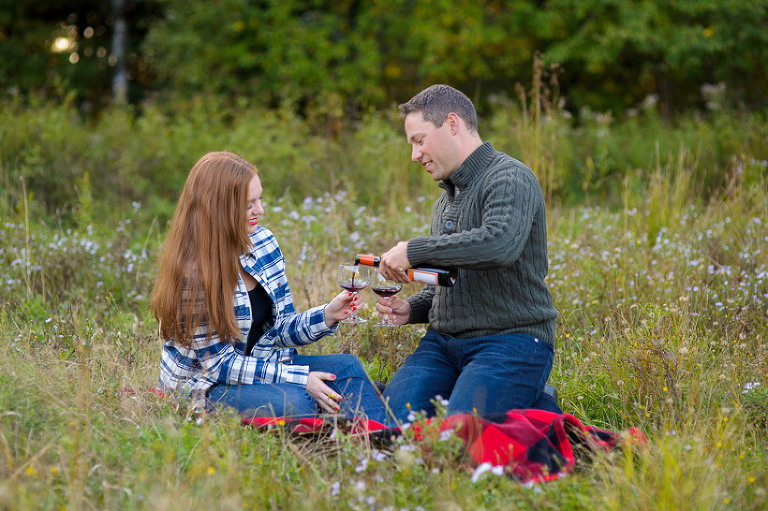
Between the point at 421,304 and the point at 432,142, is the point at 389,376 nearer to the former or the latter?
the point at 421,304

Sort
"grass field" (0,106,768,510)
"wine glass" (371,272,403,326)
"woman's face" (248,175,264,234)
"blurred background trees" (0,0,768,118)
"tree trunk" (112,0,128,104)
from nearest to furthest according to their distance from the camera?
Result: "grass field" (0,106,768,510) < "woman's face" (248,175,264,234) < "wine glass" (371,272,403,326) < "blurred background trees" (0,0,768,118) < "tree trunk" (112,0,128,104)

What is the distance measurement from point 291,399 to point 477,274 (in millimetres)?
1019

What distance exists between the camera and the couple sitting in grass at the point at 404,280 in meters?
3.14

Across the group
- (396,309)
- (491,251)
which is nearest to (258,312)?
(396,309)

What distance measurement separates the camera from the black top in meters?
3.54

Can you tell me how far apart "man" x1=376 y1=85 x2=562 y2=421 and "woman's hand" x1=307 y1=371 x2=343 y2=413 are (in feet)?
0.95

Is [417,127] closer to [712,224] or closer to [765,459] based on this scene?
[765,459]

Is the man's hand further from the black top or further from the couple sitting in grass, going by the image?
the black top

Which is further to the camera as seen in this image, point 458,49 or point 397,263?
point 458,49

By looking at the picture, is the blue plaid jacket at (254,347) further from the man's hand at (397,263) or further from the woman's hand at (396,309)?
the man's hand at (397,263)

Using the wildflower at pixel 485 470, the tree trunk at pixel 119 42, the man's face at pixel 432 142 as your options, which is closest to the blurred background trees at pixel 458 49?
the tree trunk at pixel 119 42

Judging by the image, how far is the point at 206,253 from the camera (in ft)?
10.5

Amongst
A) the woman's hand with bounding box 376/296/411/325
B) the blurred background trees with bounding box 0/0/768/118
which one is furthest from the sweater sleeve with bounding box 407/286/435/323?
the blurred background trees with bounding box 0/0/768/118

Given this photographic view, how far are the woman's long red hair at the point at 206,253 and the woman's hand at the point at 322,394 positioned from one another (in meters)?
0.43
